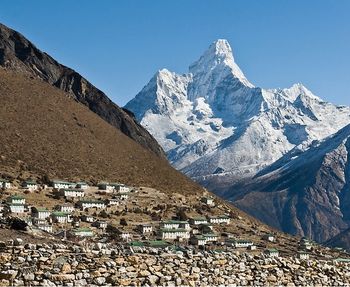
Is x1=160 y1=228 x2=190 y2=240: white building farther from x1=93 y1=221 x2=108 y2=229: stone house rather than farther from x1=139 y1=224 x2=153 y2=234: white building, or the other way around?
x1=93 y1=221 x2=108 y2=229: stone house

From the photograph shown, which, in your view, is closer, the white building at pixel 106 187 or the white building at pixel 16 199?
the white building at pixel 16 199

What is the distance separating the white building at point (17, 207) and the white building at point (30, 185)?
15.2 m

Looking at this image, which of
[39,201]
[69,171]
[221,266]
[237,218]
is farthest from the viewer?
[237,218]

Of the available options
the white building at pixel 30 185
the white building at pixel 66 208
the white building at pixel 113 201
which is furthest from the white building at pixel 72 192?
the white building at pixel 66 208

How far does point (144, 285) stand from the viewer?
20312 mm

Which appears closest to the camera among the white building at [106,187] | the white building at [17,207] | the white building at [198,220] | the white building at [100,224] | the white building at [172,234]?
the white building at [17,207]

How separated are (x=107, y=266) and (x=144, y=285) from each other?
135cm

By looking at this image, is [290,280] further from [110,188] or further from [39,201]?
[110,188]

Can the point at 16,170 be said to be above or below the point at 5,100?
below

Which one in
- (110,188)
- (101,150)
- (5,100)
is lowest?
(110,188)

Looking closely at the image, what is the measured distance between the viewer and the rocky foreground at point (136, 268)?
64.2 ft

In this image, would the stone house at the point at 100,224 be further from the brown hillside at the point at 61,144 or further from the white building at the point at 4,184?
the brown hillside at the point at 61,144

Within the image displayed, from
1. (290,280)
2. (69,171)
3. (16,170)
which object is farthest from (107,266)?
(69,171)

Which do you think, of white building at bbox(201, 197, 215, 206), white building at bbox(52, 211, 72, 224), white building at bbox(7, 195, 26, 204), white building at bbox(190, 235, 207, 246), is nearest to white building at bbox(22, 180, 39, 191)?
white building at bbox(7, 195, 26, 204)
